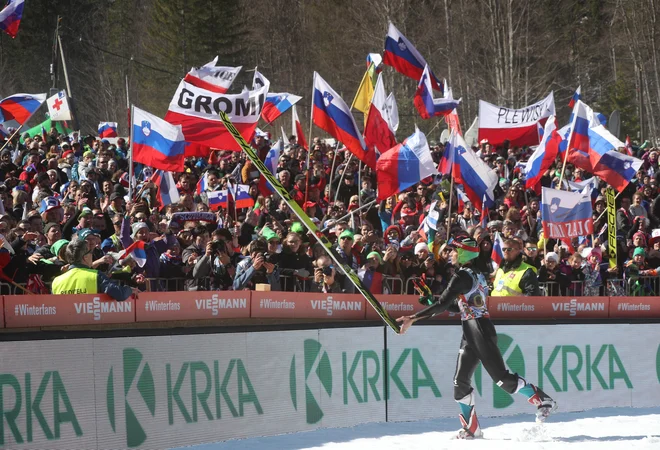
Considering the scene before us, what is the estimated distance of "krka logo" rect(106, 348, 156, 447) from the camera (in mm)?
8891

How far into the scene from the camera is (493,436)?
10555mm

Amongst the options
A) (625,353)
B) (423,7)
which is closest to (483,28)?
(423,7)

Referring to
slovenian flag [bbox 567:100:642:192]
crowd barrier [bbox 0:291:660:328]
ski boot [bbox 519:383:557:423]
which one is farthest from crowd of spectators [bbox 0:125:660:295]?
ski boot [bbox 519:383:557:423]

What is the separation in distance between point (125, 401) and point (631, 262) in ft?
31.8

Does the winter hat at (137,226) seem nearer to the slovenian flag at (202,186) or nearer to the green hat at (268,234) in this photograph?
the green hat at (268,234)

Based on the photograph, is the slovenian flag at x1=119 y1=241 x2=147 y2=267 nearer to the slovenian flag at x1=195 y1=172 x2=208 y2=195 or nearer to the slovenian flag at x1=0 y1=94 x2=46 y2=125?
the slovenian flag at x1=195 y1=172 x2=208 y2=195

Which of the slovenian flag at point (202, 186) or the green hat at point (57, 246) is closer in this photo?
the green hat at point (57, 246)

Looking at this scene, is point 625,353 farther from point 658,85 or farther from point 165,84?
point 165,84

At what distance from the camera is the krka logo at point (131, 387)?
8.89 m

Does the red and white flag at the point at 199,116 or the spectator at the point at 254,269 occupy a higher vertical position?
the red and white flag at the point at 199,116

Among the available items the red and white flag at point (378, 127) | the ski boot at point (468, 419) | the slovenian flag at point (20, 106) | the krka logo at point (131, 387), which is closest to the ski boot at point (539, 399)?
the ski boot at point (468, 419)

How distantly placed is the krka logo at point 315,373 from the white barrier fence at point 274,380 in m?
0.01

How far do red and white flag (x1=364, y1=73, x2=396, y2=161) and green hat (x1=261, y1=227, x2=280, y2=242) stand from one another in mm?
3377

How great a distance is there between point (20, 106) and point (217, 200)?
4451mm
